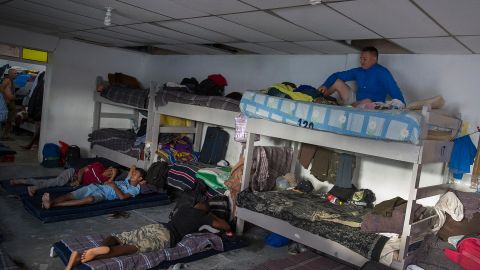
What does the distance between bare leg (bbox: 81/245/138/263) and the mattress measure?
1.28m

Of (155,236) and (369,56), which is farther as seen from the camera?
(369,56)

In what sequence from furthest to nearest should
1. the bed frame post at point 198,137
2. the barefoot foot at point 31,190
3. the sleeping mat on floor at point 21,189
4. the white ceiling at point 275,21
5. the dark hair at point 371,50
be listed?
1. the bed frame post at point 198,137
2. the sleeping mat on floor at point 21,189
3. the barefoot foot at point 31,190
4. the dark hair at point 371,50
5. the white ceiling at point 275,21

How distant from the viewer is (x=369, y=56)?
3840 mm

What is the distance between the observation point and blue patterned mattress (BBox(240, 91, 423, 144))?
2729 millimetres

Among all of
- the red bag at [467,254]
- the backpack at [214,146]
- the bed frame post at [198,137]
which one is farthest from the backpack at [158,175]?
the red bag at [467,254]

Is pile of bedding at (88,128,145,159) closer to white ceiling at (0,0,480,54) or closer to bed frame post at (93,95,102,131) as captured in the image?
bed frame post at (93,95,102,131)

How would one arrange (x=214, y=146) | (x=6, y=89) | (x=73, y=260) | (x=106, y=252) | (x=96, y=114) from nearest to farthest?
1. (x=73, y=260)
2. (x=106, y=252)
3. (x=214, y=146)
4. (x=96, y=114)
5. (x=6, y=89)

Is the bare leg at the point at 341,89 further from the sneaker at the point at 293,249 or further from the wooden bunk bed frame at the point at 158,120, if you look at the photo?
the sneaker at the point at 293,249

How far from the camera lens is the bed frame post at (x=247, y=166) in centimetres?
405

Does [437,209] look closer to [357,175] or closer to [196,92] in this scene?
[357,175]

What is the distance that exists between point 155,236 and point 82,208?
1.32 m

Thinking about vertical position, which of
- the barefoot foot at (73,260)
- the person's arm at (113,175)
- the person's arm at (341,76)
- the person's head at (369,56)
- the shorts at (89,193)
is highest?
the person's head at (369,56)

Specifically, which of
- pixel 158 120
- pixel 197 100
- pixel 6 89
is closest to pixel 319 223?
pixel 197 100

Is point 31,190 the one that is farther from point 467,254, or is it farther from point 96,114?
point 467,254
